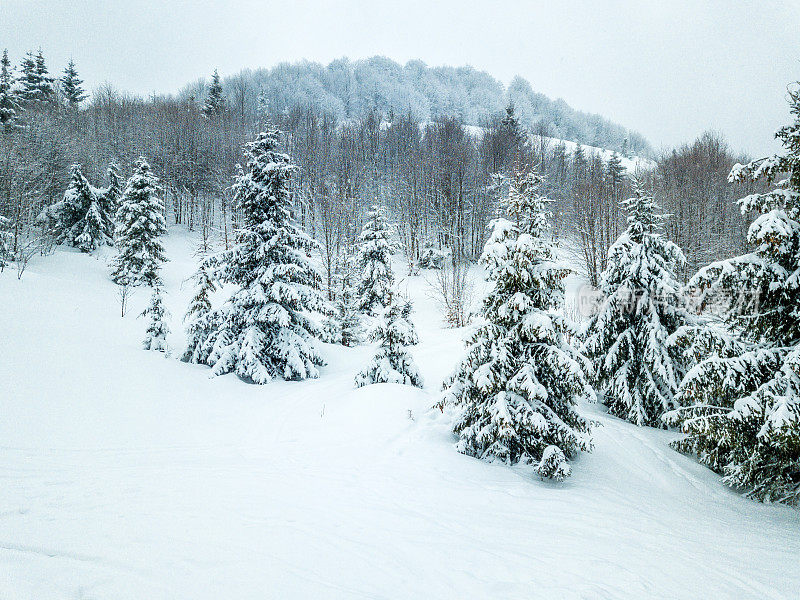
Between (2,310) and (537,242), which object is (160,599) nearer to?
(537,242)

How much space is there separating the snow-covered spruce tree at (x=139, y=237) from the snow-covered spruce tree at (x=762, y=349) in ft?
82.2

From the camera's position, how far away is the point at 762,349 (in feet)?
20.7

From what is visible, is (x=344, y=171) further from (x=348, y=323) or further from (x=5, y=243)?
(x=5, y=243)

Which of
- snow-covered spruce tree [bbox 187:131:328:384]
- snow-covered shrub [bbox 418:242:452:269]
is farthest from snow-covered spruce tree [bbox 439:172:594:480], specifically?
snow-covered shrub [bbox 418:242:452:269]

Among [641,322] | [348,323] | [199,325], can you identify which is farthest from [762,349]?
[348,323]

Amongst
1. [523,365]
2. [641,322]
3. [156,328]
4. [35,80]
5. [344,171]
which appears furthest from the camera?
[35,80]

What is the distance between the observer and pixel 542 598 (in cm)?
346

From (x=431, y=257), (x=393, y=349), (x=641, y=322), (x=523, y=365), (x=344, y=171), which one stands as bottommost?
(x=393, y=349)

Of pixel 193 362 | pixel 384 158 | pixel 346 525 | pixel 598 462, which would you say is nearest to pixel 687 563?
pixel 598 462

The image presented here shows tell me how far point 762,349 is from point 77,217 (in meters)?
34.3

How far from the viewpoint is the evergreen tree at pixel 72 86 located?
45250 mm

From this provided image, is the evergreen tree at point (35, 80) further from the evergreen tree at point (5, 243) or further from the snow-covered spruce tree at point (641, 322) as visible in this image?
the snow-covered spruce tree at point (641, 322)

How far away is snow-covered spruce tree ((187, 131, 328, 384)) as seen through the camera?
465 inches

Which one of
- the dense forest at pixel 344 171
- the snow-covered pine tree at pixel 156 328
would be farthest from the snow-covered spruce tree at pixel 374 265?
the snow-covered pine tree at pixel 156 328
